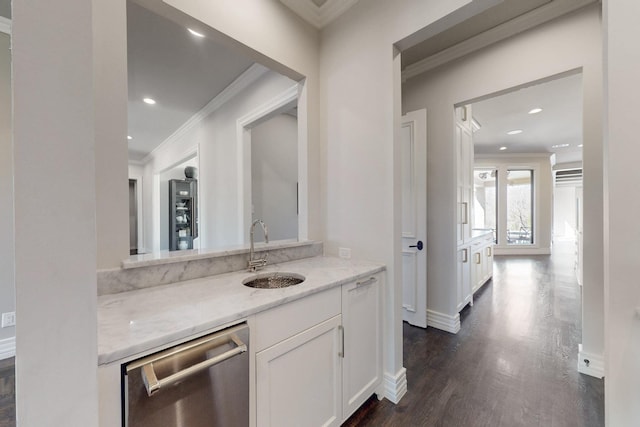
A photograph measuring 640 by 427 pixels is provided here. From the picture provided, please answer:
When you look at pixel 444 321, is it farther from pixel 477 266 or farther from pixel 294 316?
pixel 294 316

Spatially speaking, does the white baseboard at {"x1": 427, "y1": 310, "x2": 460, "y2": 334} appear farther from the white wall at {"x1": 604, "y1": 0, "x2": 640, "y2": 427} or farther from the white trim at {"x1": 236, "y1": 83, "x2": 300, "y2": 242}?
the white trim at {"x1": 236, "y1": 83, "x2": 300, "y2": 242}

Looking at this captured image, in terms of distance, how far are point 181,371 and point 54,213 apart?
584mm

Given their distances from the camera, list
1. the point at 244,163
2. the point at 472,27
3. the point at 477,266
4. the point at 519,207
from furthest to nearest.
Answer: the point at 519,207
the point at 477,266
the point at 244,163
the point at 472,27

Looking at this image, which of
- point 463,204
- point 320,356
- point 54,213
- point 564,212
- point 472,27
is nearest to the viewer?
point 54,213

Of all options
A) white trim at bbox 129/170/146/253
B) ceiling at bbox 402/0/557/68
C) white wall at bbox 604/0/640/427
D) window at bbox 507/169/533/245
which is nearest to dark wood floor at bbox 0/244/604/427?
white wall at bbox 604/0/640/427

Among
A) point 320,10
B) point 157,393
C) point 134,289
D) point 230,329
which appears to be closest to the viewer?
point 157,393

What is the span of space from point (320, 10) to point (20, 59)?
216 cm

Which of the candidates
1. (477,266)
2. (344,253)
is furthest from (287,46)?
(477,266)

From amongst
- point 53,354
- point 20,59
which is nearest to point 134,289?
point 53,354

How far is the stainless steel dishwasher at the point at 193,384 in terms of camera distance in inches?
28.9

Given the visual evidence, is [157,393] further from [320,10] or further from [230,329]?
[320,10]

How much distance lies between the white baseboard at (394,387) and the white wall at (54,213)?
162cm

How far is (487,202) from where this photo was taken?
711 centimetres

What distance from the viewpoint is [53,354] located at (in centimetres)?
52
